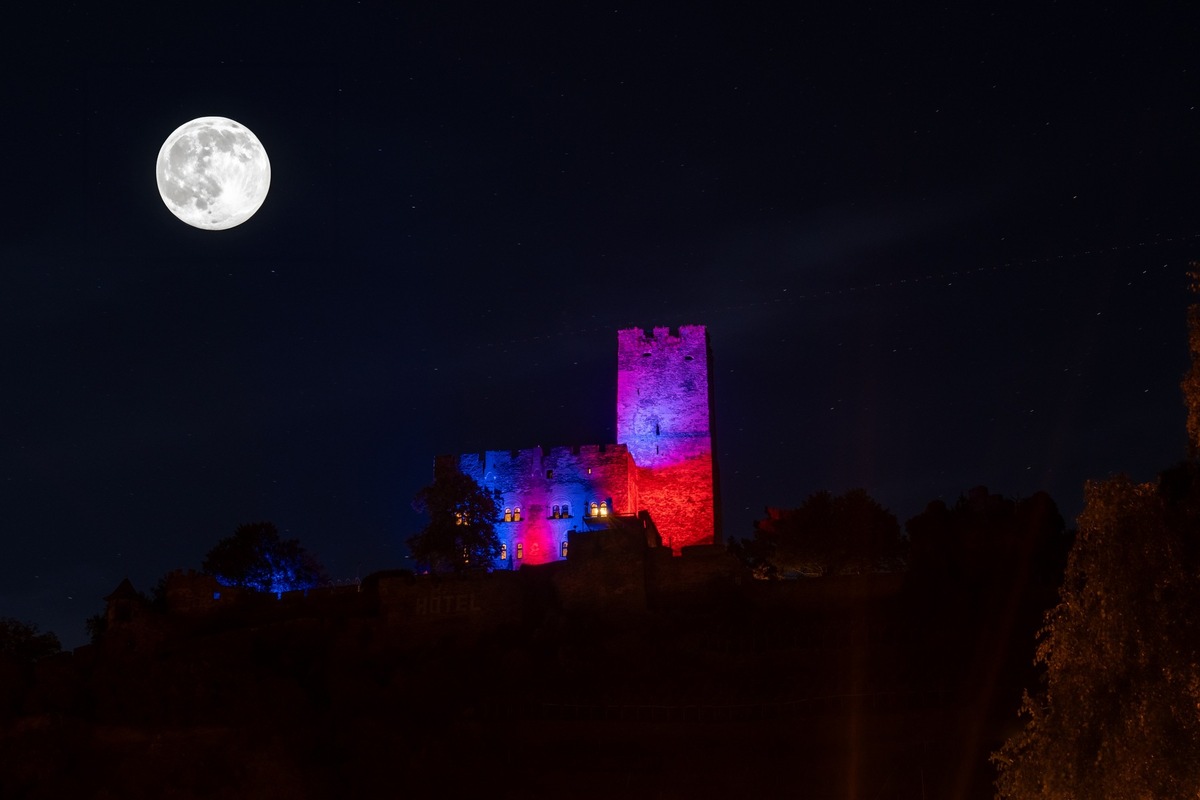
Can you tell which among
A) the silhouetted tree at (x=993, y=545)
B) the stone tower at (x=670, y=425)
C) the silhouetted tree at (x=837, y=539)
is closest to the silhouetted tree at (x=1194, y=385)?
the silhouetted tree at (x=993, y=545)

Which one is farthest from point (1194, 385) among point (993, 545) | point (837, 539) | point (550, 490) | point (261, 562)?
point (261, 562)

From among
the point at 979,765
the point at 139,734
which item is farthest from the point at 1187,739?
the point at 139,734

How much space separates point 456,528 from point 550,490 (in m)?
5.65

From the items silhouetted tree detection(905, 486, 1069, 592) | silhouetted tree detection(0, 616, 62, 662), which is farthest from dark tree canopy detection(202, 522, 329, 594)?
silhouetted tree detection(905, 486, 1069, 592)

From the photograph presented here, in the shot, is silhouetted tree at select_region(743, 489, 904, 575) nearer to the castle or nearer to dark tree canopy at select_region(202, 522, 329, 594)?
the castle

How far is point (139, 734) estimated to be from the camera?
38.7 metres

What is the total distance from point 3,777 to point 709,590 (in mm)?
23977

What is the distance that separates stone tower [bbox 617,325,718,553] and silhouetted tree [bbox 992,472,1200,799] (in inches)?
1566

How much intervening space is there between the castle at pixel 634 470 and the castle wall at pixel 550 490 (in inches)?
1.7

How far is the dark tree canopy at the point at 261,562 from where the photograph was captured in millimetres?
59312


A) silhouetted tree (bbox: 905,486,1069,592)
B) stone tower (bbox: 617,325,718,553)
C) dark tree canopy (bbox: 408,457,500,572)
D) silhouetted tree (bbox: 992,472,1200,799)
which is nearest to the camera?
silhouetted tree (bbox: 992,472,1200,799)

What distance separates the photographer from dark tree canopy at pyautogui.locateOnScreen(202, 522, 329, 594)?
2335 inches

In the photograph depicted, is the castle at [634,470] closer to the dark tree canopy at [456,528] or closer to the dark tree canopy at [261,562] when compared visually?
the dark tree canopy at [456,528]

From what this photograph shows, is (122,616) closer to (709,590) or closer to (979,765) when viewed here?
(709,590)
